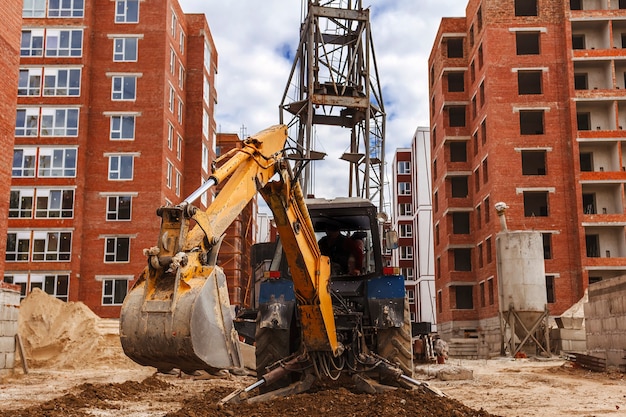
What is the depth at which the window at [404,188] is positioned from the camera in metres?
95.0

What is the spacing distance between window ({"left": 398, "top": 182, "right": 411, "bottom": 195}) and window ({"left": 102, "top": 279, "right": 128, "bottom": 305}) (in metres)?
54.0

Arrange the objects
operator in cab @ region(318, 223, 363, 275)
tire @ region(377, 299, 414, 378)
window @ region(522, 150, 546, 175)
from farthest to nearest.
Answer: window @ region(522, 150, 546, 175), operator in cab @ region(318, 223, 363, 275), tire @ region(377, 299, 414, 378)

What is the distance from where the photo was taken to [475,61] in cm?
5331

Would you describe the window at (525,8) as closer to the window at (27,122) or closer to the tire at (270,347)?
the window at (27,122)

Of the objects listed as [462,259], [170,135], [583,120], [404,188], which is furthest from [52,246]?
[404,188]

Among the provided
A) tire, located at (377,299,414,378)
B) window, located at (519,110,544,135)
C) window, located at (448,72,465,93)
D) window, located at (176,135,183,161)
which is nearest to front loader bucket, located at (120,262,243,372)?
tire, located at (377,299,414,378)

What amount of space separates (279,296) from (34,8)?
48.6 m

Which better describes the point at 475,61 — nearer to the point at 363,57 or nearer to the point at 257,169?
the point at 363,57

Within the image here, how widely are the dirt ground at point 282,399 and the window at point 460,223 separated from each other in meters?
33.7

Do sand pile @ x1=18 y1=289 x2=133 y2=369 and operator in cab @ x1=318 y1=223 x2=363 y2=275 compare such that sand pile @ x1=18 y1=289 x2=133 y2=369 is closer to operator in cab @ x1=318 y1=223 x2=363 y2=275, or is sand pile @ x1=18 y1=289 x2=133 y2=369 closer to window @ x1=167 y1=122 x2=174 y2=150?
operator in cab @ x1=318 y1=223 x2=363 y2=275

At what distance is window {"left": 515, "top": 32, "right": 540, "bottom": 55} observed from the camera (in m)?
50.3

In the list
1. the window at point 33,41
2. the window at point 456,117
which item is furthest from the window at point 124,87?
the window at point 456,117

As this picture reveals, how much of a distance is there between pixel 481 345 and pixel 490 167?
14.8 m

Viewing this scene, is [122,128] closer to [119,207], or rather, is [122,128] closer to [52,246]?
[119,207]
